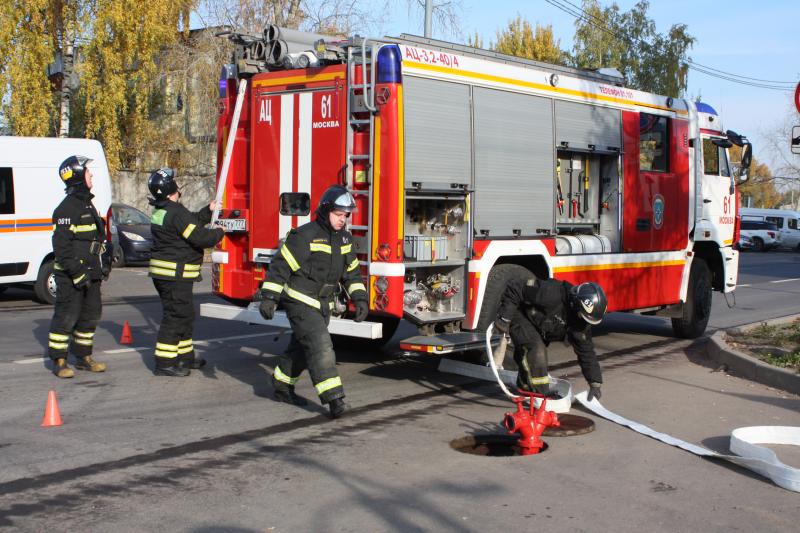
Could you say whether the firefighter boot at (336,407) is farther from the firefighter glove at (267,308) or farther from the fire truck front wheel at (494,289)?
the fire truck front wheel at (494,289)

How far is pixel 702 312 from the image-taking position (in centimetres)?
1216

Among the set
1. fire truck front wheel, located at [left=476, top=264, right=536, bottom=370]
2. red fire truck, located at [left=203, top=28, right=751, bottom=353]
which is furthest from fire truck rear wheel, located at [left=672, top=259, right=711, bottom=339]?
fire truck front wheel, located at [left=476, top=264, right=536, bottom=370]

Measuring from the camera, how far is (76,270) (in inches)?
336

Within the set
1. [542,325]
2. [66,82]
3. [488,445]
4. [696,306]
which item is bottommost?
[488,445]

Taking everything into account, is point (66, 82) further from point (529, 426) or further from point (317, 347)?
point (529, 426)

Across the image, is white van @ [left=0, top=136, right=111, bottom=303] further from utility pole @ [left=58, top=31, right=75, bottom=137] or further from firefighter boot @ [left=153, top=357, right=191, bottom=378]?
utility pole @ [left=58, top=31, right=75, bottom=137]

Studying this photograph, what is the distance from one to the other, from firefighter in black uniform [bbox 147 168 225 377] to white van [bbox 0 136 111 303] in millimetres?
6086

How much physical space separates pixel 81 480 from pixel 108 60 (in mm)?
20617

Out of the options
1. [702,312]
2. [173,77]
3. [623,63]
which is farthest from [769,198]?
[702,312]

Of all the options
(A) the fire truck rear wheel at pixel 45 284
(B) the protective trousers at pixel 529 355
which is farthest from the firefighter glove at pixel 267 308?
(A) the fire truck rear wheel at pixel 45 284

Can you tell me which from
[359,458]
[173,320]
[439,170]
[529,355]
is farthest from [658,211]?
[359,458]

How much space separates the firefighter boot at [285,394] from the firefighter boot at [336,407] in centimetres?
56

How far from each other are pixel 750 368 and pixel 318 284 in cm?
485

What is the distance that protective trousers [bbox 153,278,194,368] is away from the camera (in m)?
8.48
